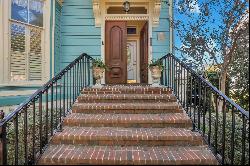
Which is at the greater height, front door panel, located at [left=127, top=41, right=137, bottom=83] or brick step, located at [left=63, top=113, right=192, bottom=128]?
front door panel, located at [left=127, top=41, right=137, bottom=83]

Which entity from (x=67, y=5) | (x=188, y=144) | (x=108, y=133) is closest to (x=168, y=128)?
(x=188, y=144)

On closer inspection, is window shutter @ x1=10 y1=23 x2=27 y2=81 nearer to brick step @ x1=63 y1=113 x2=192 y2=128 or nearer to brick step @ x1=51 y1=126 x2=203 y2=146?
brick step @ x1=63 y1=113 x2=192 y2=128

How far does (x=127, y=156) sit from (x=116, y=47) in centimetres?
493

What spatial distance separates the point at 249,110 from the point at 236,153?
1.13 meters

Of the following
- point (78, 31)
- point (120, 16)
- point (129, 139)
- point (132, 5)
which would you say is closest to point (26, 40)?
point (78, 31)

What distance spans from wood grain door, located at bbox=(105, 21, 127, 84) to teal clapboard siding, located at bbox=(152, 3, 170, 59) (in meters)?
0.91

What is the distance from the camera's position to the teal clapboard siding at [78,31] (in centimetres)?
764

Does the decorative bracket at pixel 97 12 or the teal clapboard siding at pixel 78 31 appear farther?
the teal clapboard siding at pixel 78 31

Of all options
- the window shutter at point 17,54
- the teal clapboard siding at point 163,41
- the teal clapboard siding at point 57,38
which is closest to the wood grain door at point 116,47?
the teal clapboard siding at point 163,41

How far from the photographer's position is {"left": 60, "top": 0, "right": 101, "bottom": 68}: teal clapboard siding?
7641 millimetres

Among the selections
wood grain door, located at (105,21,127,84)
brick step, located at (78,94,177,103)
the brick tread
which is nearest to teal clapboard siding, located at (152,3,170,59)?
wood grain door, located at (105,21,127,84)

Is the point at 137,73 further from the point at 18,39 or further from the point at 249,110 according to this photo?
the point at 249,110

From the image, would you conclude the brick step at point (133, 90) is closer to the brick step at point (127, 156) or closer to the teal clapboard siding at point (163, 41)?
the teal clapboard siding at point (163, 41)

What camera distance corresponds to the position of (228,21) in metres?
6.31
